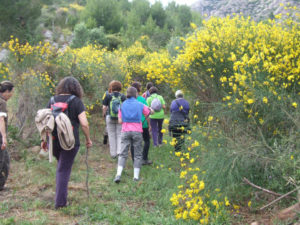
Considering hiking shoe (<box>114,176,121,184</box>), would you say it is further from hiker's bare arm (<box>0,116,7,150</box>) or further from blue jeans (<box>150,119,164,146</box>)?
blue jeans (<box>150,119,164,146</box>)

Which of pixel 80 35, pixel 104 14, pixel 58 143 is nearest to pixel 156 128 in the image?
pixel 58 143

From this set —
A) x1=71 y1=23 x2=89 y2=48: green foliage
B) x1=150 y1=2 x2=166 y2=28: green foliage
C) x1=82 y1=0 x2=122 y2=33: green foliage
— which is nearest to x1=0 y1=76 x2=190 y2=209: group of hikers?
x1=71 y1=23 x2=89 y2=48: green foliage

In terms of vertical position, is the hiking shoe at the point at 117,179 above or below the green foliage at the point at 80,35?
below

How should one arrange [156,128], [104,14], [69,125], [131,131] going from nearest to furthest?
[69,125] → [131,131] → [156,128] → [104,14]

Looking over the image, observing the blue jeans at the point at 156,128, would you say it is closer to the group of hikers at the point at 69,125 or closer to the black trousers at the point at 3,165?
the group of hikers at the point at 69,125

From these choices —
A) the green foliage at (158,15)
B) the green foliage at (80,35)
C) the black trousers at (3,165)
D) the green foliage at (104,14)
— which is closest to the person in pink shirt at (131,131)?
the black trousers at (3,165)

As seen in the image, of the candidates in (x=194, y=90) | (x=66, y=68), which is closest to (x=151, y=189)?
(x=194, y=90)

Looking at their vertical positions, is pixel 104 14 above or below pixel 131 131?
above

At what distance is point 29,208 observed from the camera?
4000 millimetres

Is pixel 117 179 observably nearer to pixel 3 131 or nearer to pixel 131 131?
pixel 131 131

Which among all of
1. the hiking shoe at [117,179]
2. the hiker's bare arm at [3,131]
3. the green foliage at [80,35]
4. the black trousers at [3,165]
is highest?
the green foliage at [80,35]

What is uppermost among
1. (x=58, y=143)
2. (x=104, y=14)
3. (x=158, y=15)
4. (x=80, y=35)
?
(x=158, y=15)

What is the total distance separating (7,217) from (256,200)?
3.22 meters

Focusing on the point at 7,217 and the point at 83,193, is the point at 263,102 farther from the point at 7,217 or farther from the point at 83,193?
the point at 7,217
